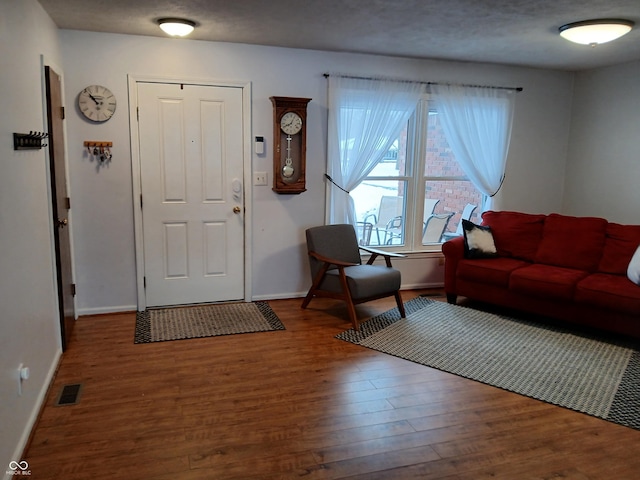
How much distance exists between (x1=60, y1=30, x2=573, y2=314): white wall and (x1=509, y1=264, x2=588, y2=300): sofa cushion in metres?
1.18

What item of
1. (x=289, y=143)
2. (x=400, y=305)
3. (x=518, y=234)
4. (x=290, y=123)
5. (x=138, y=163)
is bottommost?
(x=400, y=305)

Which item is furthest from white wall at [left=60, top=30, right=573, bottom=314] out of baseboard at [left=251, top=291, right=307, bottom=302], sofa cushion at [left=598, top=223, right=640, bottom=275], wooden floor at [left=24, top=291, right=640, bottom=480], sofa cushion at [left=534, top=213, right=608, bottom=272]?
sofa cushion at [left=598, top=223, right=640, bottom=275]

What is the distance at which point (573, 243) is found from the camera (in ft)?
14.5

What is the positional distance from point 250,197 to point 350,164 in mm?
1015

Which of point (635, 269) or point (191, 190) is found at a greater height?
point (191, 190)

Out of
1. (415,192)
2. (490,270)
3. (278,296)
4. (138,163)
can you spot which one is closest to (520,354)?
(490,270)

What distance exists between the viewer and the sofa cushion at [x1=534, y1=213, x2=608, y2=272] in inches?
171

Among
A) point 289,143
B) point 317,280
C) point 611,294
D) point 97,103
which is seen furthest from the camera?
point 289,143

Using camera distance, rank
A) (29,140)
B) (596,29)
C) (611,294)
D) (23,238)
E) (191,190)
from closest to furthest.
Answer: (23,238) < (29,140) < (596,29) < (611,294) < (191,190)

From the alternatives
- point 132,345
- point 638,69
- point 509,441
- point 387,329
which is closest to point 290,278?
point 387,329

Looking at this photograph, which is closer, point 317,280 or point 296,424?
point 296,424

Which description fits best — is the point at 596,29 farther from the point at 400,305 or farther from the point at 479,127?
the point at 400,305

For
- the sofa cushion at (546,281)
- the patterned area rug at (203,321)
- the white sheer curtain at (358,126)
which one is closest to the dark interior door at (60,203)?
the patterned area rug at (203,321)

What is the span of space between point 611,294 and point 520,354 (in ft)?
2.83
